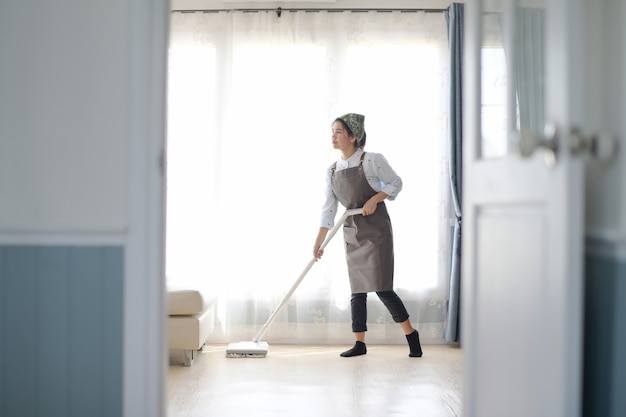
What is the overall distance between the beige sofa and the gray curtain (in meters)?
1.66

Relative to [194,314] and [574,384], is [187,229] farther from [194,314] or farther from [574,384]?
[574,384]

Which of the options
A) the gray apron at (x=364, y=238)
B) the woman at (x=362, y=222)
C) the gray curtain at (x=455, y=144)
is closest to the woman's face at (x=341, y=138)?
the woman at (x=362, y=222)

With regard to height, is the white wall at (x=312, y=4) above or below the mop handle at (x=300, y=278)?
above

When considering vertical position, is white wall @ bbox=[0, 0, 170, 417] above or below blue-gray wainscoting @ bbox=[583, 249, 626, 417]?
above

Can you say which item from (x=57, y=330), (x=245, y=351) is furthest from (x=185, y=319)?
(x=57, y=330)

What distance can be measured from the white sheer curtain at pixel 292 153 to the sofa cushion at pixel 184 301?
779mm

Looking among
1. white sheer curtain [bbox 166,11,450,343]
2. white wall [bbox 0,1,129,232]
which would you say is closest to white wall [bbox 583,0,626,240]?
white wall [bbox 0,1,129,232]

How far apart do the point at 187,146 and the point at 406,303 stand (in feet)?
5.93

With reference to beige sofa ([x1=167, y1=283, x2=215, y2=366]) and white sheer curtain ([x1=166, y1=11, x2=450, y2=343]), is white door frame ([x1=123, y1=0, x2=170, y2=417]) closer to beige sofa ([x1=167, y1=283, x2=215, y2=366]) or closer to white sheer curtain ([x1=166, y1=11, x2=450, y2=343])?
beige sofa ([x1=167, y1=283, x2=215, y2=366])

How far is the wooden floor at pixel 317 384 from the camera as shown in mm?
3027

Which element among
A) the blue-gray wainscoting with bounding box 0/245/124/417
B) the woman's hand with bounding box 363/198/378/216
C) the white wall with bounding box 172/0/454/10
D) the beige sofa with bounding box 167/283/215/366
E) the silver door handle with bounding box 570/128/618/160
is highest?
the white wall with bounding box 172/0/454/10

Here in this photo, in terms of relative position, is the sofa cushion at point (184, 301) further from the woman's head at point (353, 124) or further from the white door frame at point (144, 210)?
the white door frame at point (144, 210)

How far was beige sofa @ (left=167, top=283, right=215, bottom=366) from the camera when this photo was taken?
153 inches

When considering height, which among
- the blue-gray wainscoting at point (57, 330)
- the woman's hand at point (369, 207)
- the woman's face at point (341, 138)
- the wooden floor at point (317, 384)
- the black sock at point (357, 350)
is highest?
the woman's face at point (341, 138)
